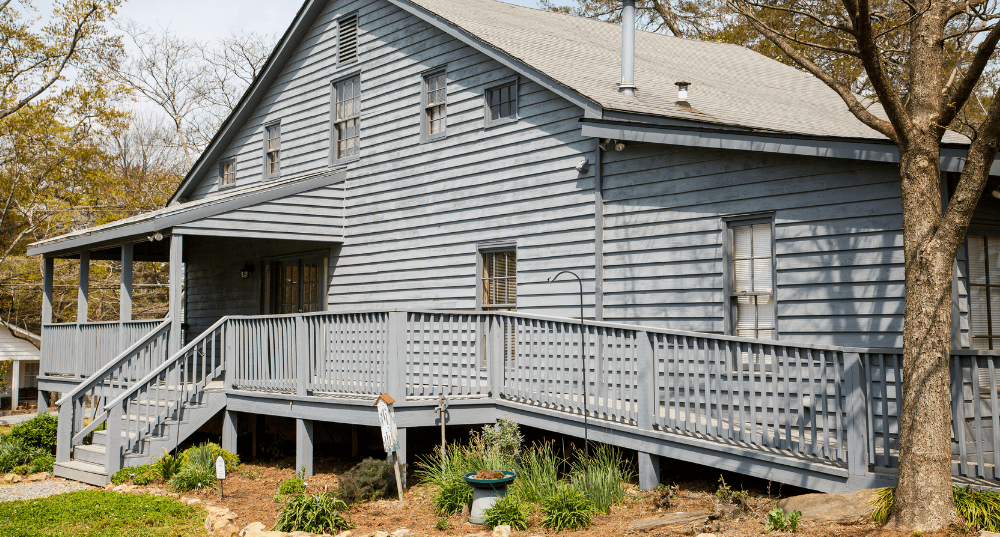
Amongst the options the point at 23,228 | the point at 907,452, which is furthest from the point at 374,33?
the point at 23,228

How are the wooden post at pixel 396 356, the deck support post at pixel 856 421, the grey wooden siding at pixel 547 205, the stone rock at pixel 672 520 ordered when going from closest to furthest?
the deck support post at pixel 856 421 → the stone rock at pixel 672 520 → the grey wooden siding at pixel 547 205 → the wooden post at pixel 396 356

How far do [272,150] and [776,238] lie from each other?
11.7 m

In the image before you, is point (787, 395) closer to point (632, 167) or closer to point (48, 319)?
point (632, 167)

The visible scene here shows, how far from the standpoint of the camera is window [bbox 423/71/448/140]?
1332cm

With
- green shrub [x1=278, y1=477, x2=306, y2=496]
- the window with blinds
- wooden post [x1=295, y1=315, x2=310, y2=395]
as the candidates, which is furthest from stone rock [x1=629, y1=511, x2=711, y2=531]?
wooden post [x1=295, y1=315, x2=310, y2=395]

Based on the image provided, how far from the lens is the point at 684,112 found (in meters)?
10.7

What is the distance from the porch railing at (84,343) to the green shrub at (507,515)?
8.76 m

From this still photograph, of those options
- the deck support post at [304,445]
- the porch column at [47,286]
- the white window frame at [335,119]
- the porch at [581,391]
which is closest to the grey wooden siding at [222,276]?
the white window frame at [335,119]

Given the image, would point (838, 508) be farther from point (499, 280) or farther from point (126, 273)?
point (126, 273)

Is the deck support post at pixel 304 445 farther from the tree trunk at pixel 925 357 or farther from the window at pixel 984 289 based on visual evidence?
the window at pixel 984 289

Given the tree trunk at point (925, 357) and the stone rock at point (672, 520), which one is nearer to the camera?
the tree trunk at point (925, 357)

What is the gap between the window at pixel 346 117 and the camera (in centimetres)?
1514

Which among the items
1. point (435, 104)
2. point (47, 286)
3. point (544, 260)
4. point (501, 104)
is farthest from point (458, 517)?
point (47, 286)

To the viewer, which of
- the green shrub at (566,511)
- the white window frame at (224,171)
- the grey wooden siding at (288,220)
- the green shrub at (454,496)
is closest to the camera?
the green shrub at (566,511)
